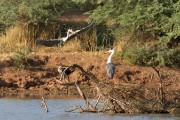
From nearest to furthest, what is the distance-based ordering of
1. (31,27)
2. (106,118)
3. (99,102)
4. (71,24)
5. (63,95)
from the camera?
(106,118), (99,102), (63,95), (31,27), (71,24)

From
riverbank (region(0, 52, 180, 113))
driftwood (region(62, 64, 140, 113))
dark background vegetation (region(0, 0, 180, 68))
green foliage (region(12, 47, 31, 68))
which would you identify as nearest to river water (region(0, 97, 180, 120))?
driftwood (region(62, 64, 140, 113))

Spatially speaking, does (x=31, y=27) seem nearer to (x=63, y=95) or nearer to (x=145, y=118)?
(x=63, y=95)

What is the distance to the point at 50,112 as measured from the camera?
67.8ft

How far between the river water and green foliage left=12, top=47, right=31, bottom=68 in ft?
9.14

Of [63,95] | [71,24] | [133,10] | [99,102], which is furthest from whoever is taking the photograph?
[71,24]

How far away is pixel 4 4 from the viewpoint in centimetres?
3072

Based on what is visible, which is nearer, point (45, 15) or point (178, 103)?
point (178, 103)

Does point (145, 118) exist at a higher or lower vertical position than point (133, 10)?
lower

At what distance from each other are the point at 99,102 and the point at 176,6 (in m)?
6.06

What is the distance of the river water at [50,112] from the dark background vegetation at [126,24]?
4.25 meters

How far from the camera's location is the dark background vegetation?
26.2 m

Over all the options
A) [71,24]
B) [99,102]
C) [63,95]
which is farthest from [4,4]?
[99,102]

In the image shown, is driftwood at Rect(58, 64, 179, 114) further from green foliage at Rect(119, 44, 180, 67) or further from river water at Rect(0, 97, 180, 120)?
green foliage at Rect(119, 44, 180, 67)

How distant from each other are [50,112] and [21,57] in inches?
242
